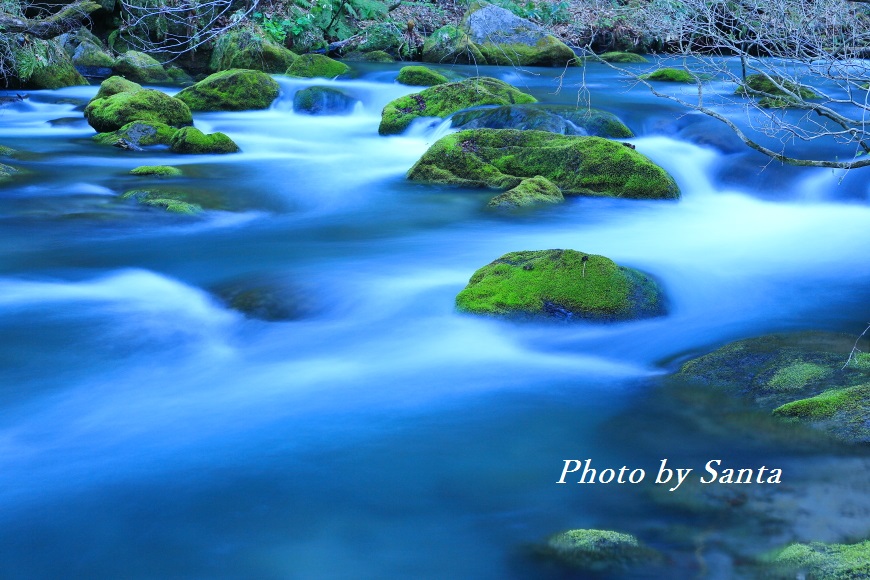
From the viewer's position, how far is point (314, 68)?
17578mm

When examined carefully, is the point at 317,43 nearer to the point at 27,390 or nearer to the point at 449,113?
the point at 449,113

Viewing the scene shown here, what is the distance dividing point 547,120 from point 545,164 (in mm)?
1279

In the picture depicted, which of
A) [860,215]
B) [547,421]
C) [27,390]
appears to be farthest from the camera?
[860,215]

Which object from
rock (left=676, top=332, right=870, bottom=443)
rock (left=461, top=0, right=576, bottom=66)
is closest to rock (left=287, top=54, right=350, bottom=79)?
rock (left=461, top=0, right=576, bottom=66)

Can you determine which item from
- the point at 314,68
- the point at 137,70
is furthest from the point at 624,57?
the point at 137,70

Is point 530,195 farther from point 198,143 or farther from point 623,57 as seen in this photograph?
point 623,57

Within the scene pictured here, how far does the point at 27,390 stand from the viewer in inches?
197

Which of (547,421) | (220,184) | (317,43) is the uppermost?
(317,43)

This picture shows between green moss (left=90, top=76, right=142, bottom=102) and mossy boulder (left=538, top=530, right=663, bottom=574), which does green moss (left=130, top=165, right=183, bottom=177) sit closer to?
green moss (left=90, top=76, right=142, bottom=102)

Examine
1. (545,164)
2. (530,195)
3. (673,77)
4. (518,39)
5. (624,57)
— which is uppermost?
(518,39)

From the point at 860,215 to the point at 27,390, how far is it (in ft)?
28.6

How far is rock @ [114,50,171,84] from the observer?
18469 mm

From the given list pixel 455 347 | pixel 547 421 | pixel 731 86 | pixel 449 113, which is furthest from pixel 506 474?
pixel 731 86

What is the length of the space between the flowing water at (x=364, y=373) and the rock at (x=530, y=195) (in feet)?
0.92
